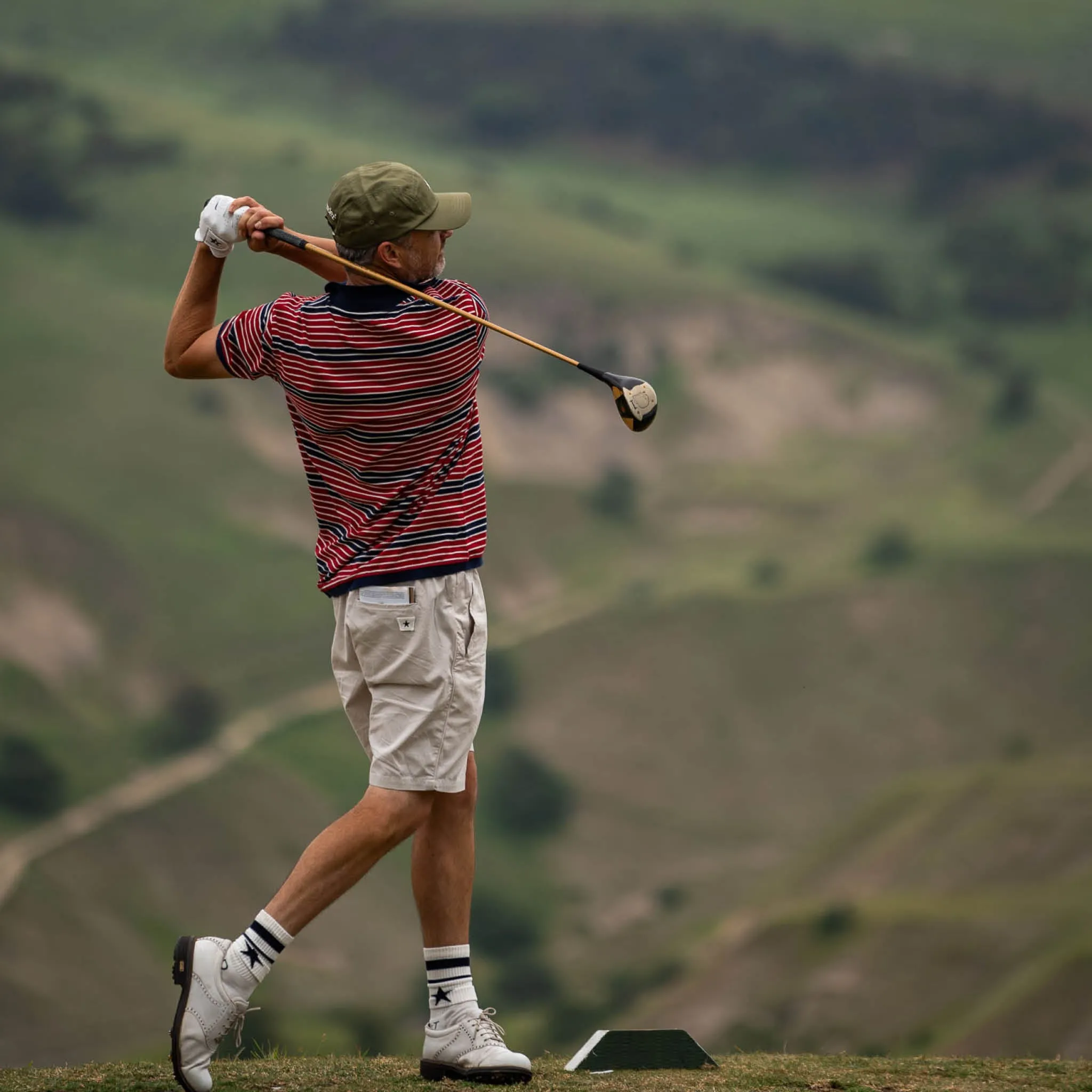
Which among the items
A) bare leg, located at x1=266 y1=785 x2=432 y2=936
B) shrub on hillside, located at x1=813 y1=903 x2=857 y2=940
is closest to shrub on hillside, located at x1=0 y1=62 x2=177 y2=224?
shrub on hillside, located at x1=813 y1=903 x2=857 y2=940

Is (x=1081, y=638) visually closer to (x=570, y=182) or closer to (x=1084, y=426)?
(x=1084, y=426)

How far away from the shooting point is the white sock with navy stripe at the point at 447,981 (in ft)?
18.9

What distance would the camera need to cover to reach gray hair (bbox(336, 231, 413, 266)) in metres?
5.48

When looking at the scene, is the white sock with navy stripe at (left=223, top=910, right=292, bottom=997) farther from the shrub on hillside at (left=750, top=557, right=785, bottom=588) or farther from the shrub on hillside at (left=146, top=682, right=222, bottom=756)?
the shrub on hillside at (left=750, top=557, right=785, bottom=588)

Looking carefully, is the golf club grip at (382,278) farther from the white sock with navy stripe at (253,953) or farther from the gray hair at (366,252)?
the white sock with navy stripe at (253,953)

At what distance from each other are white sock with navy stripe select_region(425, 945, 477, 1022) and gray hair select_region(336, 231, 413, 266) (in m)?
2.10

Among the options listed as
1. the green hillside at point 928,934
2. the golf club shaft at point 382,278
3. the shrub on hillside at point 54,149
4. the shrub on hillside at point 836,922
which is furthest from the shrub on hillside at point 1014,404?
the golf club shaft at point 382,278

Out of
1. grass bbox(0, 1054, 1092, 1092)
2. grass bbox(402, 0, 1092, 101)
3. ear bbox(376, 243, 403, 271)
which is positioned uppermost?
grass bbox(402, 0, 1092, 101)

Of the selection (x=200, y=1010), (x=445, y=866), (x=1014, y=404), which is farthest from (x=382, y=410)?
(x=1014, y=404)

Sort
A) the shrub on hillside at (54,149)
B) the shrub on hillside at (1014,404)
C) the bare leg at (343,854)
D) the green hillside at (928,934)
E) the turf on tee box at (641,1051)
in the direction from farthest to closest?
the shrub on hillside at (54,149) → the shrub on hillside at (1014,404) → the green hillside at (928,934) → the turf on tee box at (641,1051) → the bare leg at (343,854)

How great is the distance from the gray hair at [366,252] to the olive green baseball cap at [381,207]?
12 millimetres

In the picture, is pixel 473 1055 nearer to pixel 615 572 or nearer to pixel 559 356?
pixel 559 356

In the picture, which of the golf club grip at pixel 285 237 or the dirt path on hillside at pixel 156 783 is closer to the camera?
the golf club grip at pixel 285 237

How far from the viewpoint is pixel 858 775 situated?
219 ft
